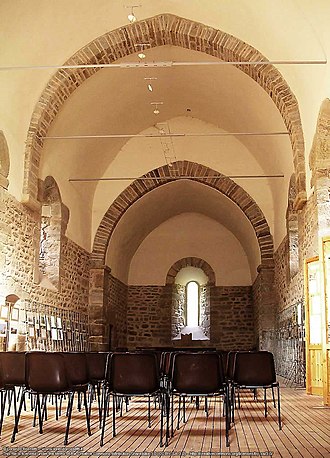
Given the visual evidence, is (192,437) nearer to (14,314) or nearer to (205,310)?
(14,314)

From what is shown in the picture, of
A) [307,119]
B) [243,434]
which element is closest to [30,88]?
[307,119]

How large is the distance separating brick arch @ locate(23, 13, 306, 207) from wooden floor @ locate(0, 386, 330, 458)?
461 centimetres

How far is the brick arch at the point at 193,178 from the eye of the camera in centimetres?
1552

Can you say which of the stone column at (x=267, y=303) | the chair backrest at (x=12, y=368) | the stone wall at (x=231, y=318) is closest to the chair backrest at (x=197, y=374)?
the chair backrest at (x=12, y=368)

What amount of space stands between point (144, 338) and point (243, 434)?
14.2 meters

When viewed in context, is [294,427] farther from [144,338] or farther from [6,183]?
[144,338]

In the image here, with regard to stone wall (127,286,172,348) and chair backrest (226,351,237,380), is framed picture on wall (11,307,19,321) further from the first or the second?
stone wall (127,286,172,348)

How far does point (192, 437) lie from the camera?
17.9 feet

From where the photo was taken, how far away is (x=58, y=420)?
6.73m

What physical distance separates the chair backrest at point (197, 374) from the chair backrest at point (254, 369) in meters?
0.97

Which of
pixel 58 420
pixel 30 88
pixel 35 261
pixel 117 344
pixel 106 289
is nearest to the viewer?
pixel 58 420

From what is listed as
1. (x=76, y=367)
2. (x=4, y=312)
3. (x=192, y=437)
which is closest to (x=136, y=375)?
(x=192, y=437)

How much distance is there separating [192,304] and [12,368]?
49.1 feet

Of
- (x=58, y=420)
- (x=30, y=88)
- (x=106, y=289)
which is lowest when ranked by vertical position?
(x=58, y=420)
